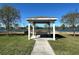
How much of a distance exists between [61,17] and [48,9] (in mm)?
1468

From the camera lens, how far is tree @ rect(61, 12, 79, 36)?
48.2 feet

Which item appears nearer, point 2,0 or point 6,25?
point 2,0

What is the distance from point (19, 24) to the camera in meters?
16.2

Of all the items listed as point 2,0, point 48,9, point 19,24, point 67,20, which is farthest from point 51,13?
point 2,0

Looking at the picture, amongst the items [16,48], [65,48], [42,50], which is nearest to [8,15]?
[16,48]

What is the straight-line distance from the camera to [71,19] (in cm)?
1488

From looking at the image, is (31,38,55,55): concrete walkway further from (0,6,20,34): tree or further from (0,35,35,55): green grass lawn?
(0,6,20,34): tree

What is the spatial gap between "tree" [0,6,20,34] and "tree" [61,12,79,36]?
13.1 ft

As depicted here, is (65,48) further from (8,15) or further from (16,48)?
(8,15)

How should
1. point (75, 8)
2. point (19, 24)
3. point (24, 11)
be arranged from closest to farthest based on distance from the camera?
point (75, 8)
point (24, 11)
point (19, 24)

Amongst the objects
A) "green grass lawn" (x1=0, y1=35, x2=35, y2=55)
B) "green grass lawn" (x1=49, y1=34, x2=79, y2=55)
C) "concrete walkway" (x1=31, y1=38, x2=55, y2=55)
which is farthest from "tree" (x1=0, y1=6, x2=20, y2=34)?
"concrete walkway" (x1=31, y1=38, x2=55, y2=55)
